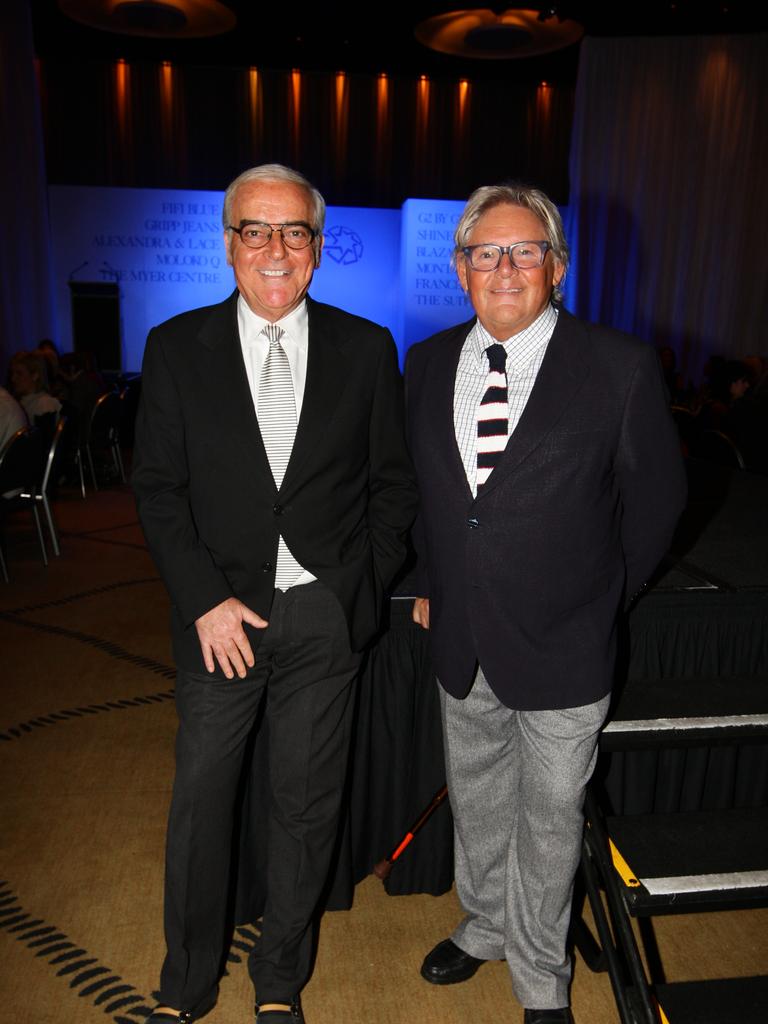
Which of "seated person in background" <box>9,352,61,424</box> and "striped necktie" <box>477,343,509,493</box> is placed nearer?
"striped necktie" <box>477,343,509,493</box>

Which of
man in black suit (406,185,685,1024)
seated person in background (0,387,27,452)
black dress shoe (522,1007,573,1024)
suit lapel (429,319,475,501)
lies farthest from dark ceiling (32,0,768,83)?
black dress shoe (522,1007,573,1024)

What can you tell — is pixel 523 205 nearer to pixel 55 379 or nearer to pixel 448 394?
pixel 448 394

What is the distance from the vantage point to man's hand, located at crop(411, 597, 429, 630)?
196 cm

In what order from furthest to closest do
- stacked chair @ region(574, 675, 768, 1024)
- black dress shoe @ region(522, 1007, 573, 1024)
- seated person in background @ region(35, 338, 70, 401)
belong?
seated person in background @ region(35, 338, 70, 401) → black dress shoe @ region(522, 1007, 573, 1024) → stacked chair @ region(574, 675, 768, 1024)

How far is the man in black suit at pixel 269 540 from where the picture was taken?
160 cm

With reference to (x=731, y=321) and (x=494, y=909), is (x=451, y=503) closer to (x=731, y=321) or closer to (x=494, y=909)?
(x=494, y=909)

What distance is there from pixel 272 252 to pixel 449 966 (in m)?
1.61

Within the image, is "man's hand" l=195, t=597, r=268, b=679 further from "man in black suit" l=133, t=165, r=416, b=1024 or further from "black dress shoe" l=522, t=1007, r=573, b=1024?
"black dress shoe" l=522, t=1007, r=573, b=1024

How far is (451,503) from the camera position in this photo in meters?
1.66

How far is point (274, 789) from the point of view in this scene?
1.80 m

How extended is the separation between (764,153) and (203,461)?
460 inches

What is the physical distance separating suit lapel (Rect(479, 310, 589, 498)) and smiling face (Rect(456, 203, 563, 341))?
0.31ft

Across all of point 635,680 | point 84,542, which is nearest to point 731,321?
point 84,542

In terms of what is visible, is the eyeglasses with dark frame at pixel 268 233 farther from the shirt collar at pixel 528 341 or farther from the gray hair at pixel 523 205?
the shirt collar at pixel 528 341
